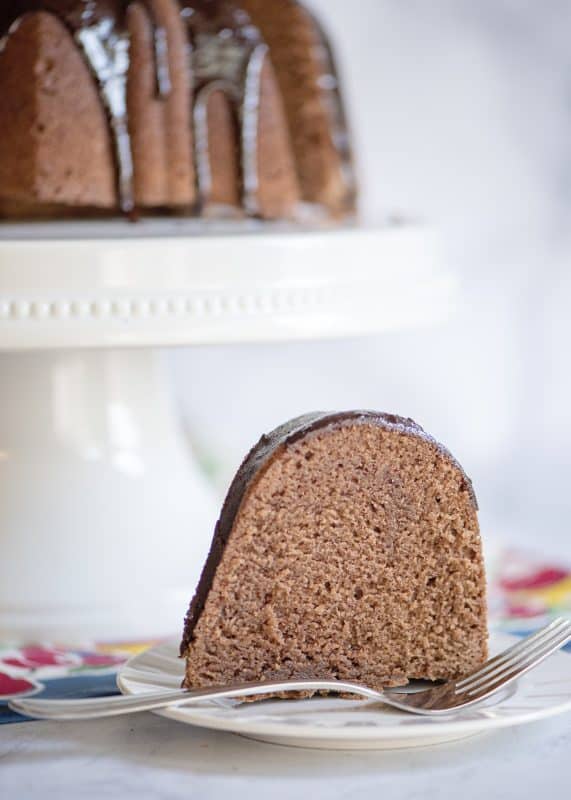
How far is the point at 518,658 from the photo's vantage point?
839 mm

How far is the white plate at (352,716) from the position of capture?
737mm

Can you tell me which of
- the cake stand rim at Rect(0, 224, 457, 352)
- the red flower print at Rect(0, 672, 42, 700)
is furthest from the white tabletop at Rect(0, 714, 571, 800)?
the cake stand rim at Rect(0, 224, 457, 352)

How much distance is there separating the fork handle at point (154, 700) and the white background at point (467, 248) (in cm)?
103

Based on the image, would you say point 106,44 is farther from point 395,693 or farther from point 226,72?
point 395,693

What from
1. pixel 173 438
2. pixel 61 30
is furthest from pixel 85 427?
pixel 61 30

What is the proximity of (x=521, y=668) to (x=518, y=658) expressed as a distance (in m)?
0.02

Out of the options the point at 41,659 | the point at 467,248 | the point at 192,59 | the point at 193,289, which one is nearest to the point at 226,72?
the point at 192,59

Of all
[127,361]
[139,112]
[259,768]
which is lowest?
[259,768]

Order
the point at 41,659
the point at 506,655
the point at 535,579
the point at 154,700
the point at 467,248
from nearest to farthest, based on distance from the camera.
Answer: the point at 154,700
the point at 506,655
the point at 41,659
the point at 535,579
the point at 467,248

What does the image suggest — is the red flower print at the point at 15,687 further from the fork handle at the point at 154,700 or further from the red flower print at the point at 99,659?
the fork handle at the point at 154,700

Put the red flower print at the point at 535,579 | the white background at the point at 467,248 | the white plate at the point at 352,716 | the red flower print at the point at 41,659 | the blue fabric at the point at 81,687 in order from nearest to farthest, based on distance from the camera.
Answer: the white plate at the point at 352,716
the blue fabric at the point at 81,687
the red flower print at the point at 41,659
the red flower print at the point at 535,579
the white background at the point at 467,248

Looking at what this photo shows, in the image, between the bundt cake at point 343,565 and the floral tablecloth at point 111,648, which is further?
the floral tablecloth at point 111,648

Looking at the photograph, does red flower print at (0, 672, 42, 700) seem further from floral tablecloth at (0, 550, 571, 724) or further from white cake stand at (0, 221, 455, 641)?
white cake stand at (0, 221, 455, 641)

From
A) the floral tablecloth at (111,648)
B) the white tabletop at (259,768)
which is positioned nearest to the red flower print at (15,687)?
the floral tablecloth at (111,648)
